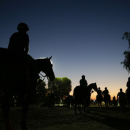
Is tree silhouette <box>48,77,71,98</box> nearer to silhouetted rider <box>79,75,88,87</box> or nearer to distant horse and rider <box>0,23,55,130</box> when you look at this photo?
silhouetted rider <box>79,75,88,87</box>

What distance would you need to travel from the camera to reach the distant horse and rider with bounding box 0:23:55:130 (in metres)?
3.67

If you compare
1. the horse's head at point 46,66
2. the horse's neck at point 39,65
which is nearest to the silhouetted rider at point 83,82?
the horse's head at point 46,66

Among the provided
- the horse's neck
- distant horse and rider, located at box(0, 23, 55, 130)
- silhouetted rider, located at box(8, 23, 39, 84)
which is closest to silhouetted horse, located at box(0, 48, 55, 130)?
distant horse and rider, located at box(0, 23, 55, 130)

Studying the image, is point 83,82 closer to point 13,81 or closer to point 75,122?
point 75,122

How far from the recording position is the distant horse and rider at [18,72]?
3.67m

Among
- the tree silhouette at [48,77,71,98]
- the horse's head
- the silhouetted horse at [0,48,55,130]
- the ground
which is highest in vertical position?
the tree silhouette at [48,77,71,98]

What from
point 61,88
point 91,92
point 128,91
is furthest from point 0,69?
point 61,88

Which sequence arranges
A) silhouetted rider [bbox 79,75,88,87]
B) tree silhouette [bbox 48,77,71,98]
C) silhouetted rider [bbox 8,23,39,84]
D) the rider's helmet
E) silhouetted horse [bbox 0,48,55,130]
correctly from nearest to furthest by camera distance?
silhouetted horse [bbox 0,48,55,130] < silhouetted rider [bbox 8,23,39,84] < the rider's helmet < silhouetted rider [bbox 79,75,88,87] < tree silhouette [bbox 48,77,71,98]

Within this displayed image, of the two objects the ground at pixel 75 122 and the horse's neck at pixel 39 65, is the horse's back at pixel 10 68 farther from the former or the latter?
the ground at pixel 75 122

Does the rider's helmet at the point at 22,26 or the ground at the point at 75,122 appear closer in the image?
the rider's helmet at the point at 22,26

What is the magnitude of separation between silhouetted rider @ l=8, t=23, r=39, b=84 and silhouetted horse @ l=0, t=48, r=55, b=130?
7.9 inches

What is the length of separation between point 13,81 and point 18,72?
286 mm

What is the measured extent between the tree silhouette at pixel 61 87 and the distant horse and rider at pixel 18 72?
75.7 metres

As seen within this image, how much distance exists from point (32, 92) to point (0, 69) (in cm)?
126
